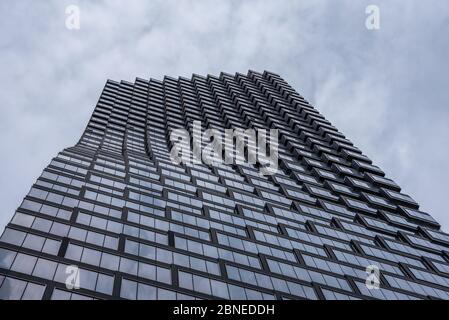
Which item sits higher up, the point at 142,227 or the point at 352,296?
the point at 142,227

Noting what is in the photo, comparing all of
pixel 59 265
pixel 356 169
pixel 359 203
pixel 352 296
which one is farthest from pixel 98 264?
pixel 356 169

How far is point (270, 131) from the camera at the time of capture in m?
113

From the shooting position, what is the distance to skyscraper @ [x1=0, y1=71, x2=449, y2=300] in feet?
134

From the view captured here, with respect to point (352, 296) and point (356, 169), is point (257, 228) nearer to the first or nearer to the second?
point (352, 296)

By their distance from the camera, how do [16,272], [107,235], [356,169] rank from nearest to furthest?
[16,272], [107,235], [356,169]

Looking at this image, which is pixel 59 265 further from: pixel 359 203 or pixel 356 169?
pixel 356 169

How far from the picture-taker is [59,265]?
39.2 meters

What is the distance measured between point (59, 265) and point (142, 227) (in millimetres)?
12346

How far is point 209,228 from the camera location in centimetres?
5600

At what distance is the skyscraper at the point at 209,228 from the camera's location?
40.9 meters

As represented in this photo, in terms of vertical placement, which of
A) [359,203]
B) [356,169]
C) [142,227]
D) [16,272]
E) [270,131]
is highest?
[270,131]
